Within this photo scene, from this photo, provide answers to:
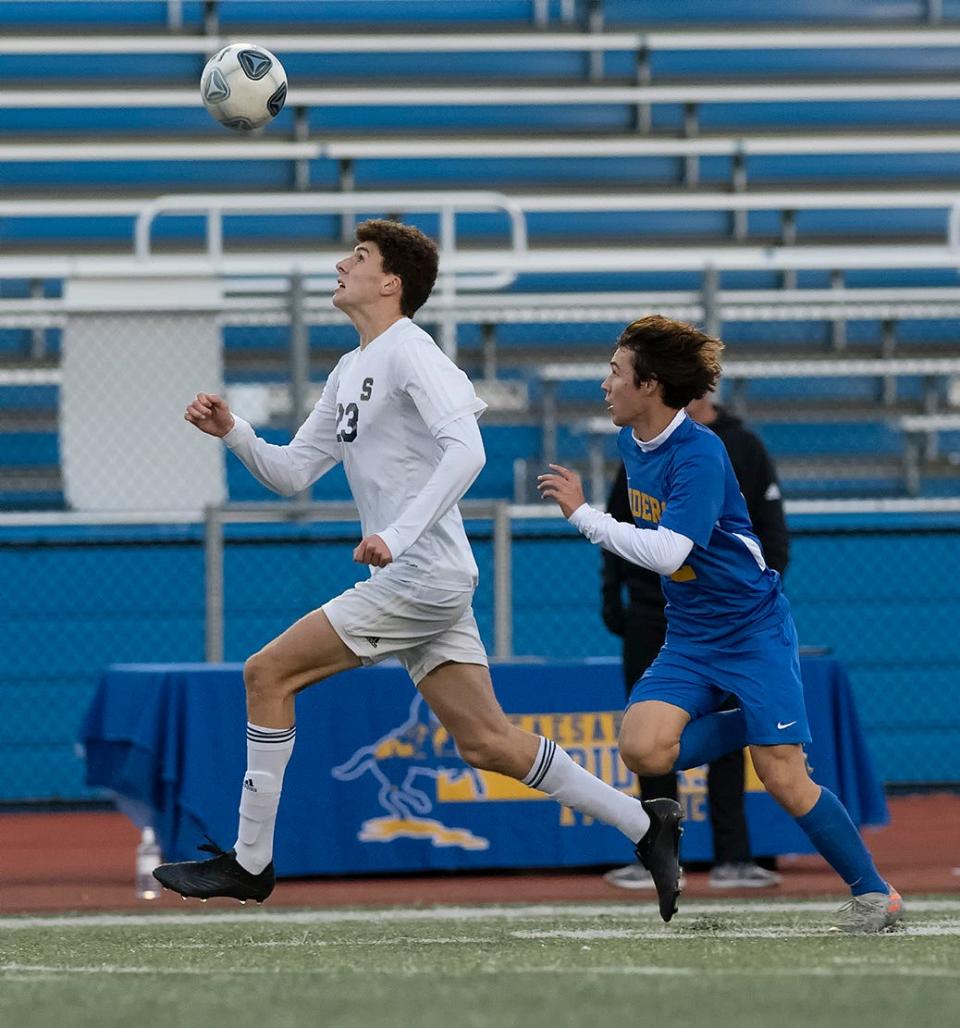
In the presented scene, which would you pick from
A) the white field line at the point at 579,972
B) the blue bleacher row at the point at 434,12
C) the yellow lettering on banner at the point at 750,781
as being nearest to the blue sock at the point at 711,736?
the white field line at the point at 579,972

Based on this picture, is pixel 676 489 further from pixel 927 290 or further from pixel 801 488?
pixel 927 290

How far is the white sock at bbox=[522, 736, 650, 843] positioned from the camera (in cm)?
600

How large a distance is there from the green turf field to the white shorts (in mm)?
866

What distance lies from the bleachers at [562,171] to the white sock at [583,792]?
5828 mm

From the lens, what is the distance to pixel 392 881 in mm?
8453

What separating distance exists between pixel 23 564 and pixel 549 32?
7309mm

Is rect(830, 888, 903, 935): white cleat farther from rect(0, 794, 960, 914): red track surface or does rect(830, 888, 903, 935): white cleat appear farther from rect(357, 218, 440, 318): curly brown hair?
rect(357, 218, 440, 318): curly brown hair

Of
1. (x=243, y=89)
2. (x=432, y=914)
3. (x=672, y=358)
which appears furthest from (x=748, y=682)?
(x=243, y=89)

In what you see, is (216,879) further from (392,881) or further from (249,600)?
(249,600)

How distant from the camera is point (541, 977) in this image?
177 inches

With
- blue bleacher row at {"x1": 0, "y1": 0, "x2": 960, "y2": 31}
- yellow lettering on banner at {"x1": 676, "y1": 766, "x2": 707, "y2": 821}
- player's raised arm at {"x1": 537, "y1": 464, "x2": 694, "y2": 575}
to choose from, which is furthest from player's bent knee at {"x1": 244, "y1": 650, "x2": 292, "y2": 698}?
blue bleacher row at {"x1": 0, "y1": 0, "x2": 960, "y2": 31}

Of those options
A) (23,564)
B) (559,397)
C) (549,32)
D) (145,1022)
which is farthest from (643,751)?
(549,32)

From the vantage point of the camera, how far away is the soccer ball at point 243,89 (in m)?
7.34

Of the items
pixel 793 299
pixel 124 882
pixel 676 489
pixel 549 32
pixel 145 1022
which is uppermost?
pixel 549 32
